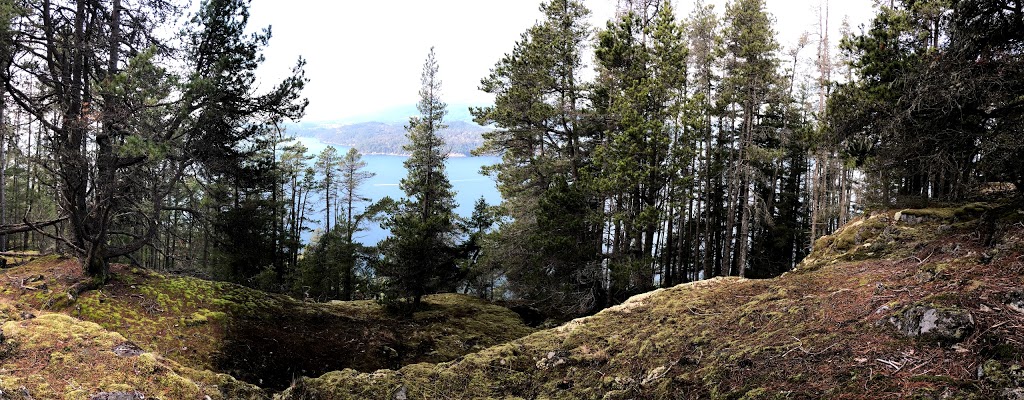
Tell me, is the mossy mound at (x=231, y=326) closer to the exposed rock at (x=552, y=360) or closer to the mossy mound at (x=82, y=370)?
the mossy mound at (x=82, y=370)

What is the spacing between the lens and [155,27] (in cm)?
925

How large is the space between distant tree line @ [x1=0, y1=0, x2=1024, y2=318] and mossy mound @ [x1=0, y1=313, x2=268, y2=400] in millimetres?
3572

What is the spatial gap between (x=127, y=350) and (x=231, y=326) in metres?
3.58

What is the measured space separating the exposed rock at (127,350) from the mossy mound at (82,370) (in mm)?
16

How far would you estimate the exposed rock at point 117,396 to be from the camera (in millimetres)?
3809

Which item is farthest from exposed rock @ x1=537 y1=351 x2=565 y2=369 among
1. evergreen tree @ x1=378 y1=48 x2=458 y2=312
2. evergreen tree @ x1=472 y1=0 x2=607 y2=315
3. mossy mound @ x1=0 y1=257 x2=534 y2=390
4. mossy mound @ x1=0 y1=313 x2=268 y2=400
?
evergreen tree @ x1=378 y1=48 x2=458 y2=312

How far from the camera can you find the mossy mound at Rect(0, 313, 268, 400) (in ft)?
Answer: 12.6

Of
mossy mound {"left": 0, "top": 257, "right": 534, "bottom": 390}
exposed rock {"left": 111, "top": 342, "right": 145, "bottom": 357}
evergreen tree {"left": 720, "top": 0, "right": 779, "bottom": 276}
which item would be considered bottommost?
mossy mound {"left": 0, "top": 257, "right": 534, "bottom": 390}

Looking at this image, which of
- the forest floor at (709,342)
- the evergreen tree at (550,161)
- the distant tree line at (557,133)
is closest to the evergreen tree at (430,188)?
the distant tree line at (557,133)

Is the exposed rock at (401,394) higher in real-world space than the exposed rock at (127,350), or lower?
lower

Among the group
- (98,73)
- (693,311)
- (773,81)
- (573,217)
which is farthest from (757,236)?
(98,73)

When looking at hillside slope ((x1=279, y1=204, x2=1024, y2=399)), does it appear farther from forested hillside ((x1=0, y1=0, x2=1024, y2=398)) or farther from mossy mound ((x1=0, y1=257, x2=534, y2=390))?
mossy mound ((x1=0, y1=257, x2=534, y2=390))

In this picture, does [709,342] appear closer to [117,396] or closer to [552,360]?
[552,360]

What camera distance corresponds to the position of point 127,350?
479 centimetres
